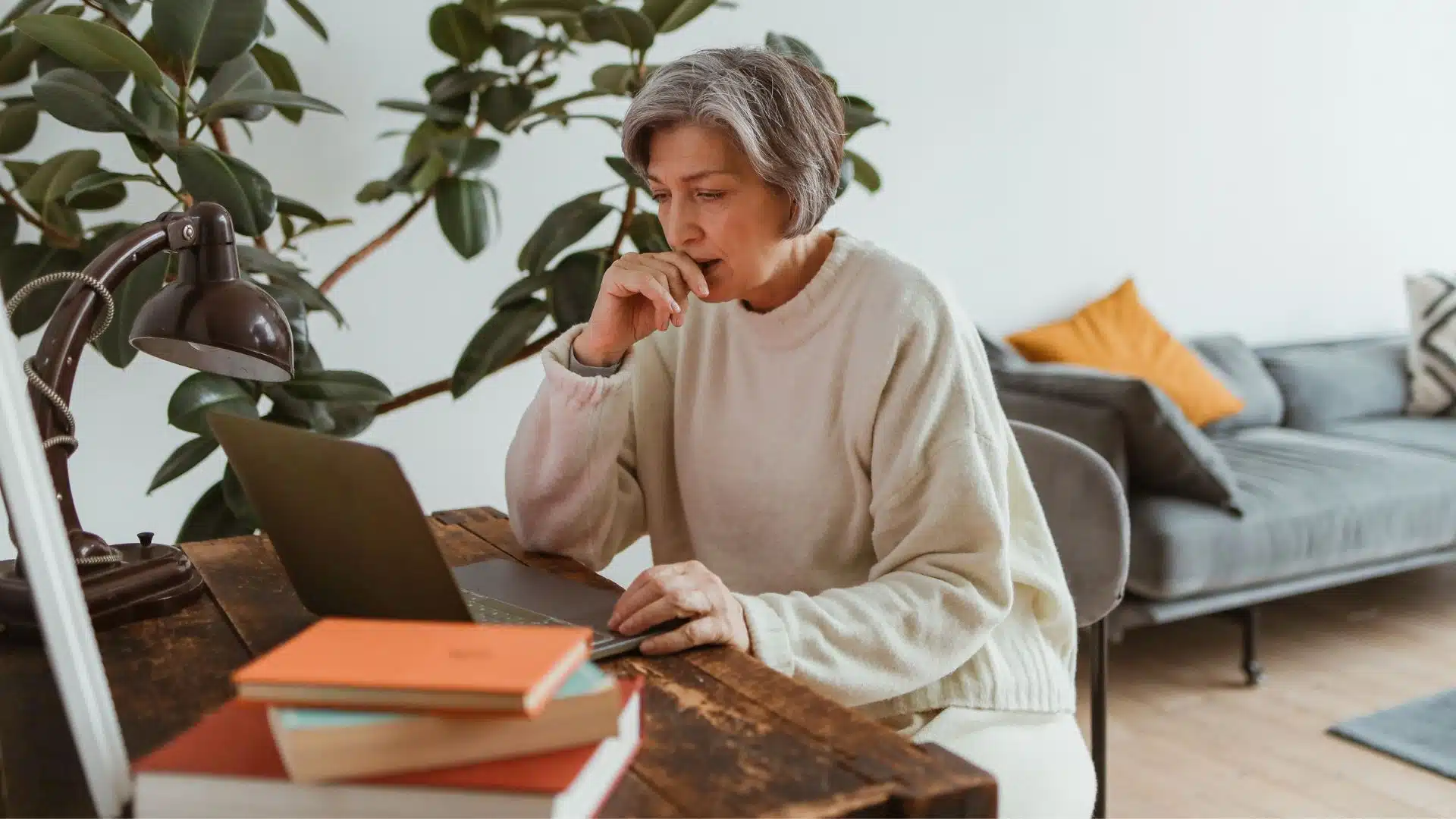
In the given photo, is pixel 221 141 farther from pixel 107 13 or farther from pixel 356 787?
pixel 356 787

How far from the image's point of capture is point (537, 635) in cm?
71

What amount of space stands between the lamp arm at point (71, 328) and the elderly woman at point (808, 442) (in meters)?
0.44

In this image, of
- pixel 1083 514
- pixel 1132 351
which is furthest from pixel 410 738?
pixel 1132 351

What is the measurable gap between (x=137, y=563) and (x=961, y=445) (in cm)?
76

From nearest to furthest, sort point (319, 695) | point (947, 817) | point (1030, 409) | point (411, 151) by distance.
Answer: point (319, 695) → point (947, 817) → point (411, 151) → point (1030, 409)

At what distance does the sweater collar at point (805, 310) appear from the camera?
1421mm

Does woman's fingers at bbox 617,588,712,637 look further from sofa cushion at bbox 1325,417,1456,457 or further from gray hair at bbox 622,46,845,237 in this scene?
sofa cushion at bbox 1325,417,1456,457

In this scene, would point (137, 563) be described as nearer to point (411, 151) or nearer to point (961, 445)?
point (961, 445)

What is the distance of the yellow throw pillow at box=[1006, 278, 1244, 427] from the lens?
3498mm

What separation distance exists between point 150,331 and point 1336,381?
3661 millimetres

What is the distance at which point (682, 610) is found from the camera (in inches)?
40.7

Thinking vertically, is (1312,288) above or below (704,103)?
below

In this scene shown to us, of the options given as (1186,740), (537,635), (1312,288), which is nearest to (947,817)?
(537,635)

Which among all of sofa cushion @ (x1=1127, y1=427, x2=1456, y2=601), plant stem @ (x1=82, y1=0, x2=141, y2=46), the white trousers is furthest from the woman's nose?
sofa cushion @ (x1=1127, y1=427, x2=1456, y2=601)
